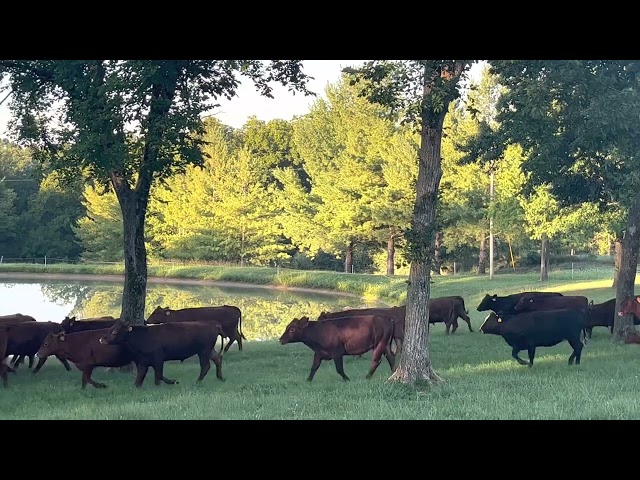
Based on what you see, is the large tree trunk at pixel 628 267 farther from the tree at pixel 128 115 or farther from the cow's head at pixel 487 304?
the tree at pixel 128 115

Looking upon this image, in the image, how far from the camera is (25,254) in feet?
213

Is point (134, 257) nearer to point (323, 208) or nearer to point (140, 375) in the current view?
point (140, 375)

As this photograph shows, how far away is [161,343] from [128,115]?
4518 mm

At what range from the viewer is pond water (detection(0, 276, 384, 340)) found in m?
30.5

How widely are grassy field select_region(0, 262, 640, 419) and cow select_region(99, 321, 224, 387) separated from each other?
37 centimetres

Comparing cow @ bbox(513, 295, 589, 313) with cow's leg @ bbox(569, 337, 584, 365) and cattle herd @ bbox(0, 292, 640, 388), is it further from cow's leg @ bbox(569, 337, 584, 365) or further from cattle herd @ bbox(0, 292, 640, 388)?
cow's leg @ bbox(569, 337, 584, 365)

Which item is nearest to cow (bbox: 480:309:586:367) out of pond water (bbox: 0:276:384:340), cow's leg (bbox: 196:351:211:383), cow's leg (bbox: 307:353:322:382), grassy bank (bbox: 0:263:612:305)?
cow's leg (bbox: 307:353:322:382)

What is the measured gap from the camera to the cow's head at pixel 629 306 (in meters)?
17.2

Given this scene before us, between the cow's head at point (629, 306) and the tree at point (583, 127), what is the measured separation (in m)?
0.19

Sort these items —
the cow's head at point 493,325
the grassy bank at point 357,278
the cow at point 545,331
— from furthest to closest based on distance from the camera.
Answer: the grassy bank at point 357,278, the cow's head at point 493,325, the cow at point 545,331

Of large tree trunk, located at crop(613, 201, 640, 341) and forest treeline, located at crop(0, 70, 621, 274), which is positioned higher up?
forest treeline, located at crop(0, 70, 621, 274)

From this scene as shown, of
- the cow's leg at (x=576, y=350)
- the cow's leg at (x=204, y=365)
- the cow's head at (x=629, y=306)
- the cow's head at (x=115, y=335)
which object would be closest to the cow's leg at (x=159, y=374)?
the cow's leg at (x=204, y=365)

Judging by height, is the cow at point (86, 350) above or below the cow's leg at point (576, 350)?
below
